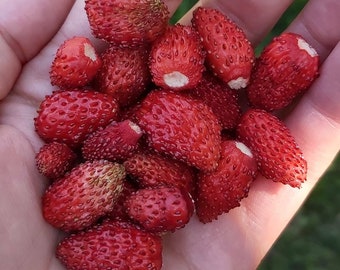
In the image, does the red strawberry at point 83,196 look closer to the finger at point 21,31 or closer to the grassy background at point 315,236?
the finger at point 21,31

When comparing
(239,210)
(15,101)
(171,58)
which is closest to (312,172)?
(239,210)

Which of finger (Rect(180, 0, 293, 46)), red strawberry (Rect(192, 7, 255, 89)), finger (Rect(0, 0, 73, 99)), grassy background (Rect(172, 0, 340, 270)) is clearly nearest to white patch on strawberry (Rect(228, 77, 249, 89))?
red strawberry (Rect(192, 7, 255, 89))

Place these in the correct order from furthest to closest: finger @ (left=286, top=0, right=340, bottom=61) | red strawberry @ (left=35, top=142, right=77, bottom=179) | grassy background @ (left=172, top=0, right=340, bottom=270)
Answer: grassy background @ (left=172, top=0, right=340, bottom=270)
finger @ (left=286, top=0, right=340, bottom=61)
red strawberry @ (left=35, top=142, right=77, bottom=179)

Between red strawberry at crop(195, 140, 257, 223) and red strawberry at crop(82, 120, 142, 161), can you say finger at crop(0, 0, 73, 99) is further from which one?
red strawberry at crop(195, 140, 257, 223)

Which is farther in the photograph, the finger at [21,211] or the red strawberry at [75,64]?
the red strawberry at [75,64]

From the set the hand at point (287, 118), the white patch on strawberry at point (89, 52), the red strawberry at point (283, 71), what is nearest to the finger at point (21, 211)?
the hand at point (287, 118)

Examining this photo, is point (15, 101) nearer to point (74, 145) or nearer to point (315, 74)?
point (74, 145)
